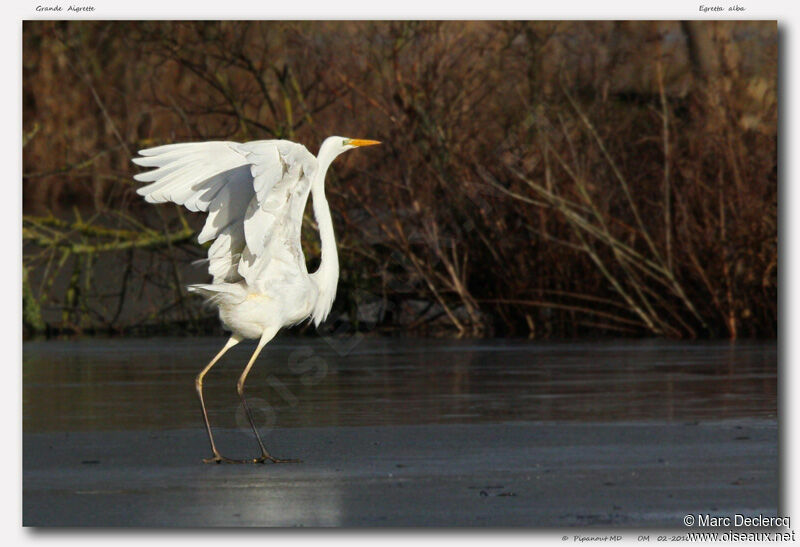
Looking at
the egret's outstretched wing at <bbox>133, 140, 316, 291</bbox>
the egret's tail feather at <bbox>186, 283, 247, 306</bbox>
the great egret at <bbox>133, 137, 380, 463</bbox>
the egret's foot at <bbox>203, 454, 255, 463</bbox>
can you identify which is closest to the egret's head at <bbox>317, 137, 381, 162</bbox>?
the great egret at <bbox>133, 137, 380, 463</bbox>

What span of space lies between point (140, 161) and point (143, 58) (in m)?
11.4

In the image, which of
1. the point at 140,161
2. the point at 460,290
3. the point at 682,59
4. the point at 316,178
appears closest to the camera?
the point at 140,161

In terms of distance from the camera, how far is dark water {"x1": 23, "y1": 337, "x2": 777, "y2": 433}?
10.4 m

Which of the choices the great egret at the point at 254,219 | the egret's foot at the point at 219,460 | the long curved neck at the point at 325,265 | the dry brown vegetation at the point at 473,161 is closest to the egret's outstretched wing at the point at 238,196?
the great egret at the point at 254,219

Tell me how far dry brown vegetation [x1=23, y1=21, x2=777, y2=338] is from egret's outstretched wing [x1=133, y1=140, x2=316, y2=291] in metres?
6.98

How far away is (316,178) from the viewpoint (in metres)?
9.65

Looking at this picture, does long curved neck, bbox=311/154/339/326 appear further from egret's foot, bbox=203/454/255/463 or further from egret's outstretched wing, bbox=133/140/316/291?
egret's foot, bbox=203/454/255/463

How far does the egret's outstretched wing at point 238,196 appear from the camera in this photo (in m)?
8.46

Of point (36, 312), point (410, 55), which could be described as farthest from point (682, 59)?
point (36, 312)

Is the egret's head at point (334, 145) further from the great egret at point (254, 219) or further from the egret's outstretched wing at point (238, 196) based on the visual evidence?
the egret's outstretched wing at point (238, 196)

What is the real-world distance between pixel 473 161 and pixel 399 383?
5.28 metres

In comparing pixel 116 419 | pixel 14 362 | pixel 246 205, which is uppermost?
pixel 246 205

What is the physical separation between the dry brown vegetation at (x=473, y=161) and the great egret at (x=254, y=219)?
6670mm

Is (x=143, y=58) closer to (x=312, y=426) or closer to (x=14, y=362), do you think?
(x=312, y=426)
